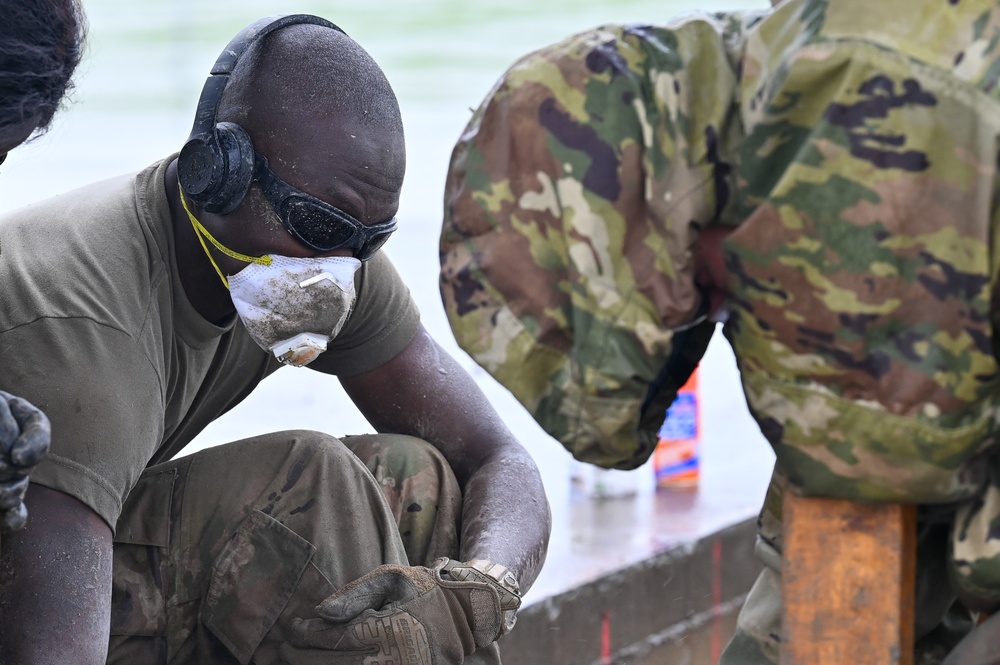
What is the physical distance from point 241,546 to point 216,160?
0.64 m

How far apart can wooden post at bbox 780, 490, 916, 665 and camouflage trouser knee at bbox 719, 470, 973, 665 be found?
0.55 feet

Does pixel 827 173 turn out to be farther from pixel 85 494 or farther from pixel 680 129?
pixel 85 494

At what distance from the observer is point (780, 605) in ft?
5.80

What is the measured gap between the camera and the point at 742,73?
142 centimetres

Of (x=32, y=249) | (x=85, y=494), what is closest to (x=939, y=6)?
(x=85, y=494)

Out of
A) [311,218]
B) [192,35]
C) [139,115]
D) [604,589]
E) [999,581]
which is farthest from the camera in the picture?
[192,35]

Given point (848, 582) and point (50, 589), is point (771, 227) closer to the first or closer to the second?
point (848, 582)

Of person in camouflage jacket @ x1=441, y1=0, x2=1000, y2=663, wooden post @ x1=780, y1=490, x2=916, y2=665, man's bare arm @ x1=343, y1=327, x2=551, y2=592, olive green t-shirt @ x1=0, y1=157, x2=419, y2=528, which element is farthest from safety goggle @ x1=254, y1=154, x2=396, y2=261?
wooden post @ x1=780, y1=490, x2=916, y2=665

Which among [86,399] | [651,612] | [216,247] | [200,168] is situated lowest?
[651,612]

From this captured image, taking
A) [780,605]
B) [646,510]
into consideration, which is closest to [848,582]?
[780,605]

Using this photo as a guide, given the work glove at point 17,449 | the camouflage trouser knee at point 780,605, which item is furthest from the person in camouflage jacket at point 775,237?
the work glove at point 17,449

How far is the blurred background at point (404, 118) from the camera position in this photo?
402 centimetres

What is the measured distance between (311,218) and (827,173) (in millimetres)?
1001

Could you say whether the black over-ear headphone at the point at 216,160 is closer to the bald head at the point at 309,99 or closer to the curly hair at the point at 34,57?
the bald head at the point at 309,99
